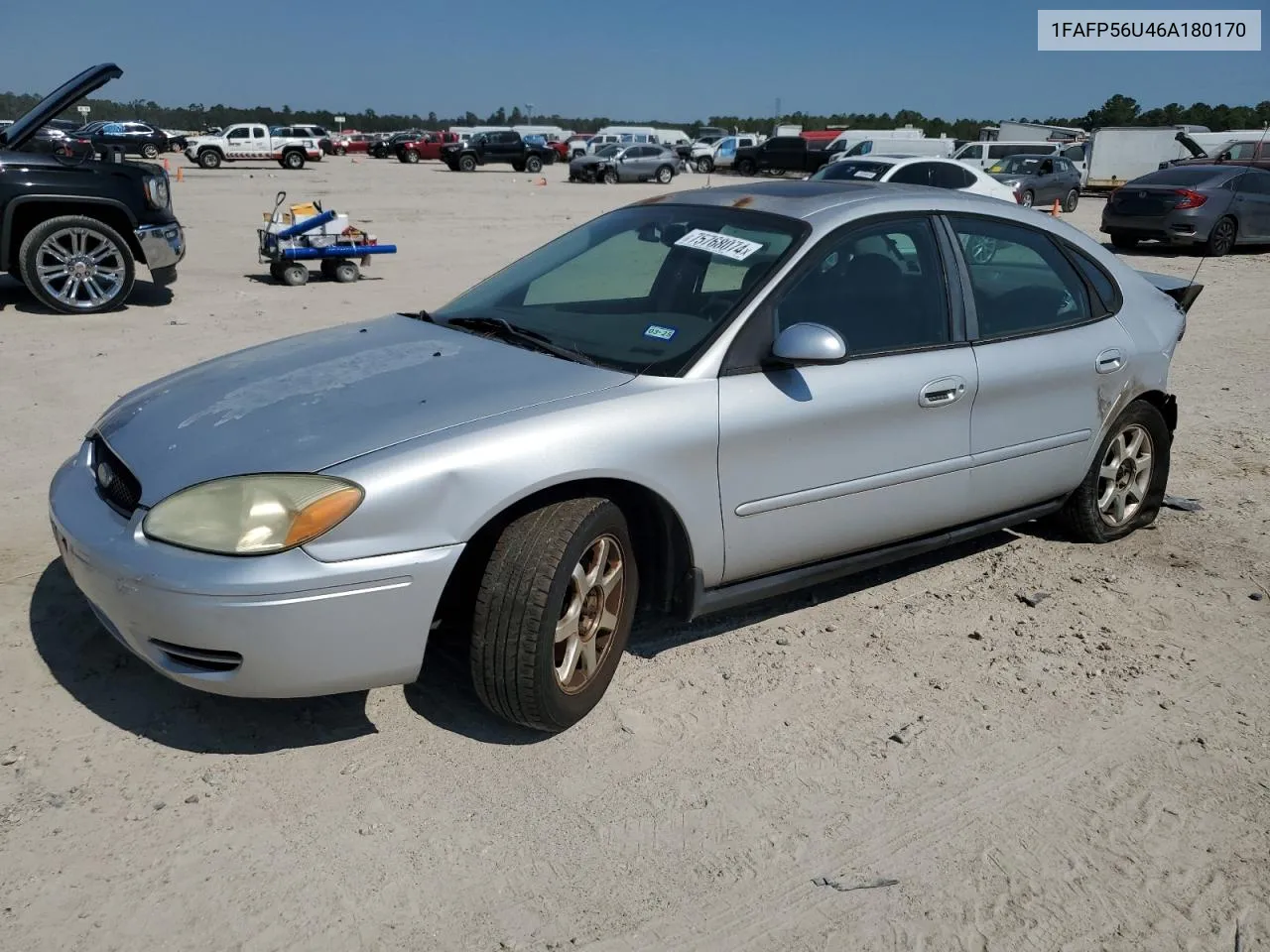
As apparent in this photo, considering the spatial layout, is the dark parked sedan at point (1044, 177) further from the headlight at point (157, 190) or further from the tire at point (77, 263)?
the tire at point (77, 263)

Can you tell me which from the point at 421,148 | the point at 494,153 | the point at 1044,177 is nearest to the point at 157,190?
the point at 1044,177

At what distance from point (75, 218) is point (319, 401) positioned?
760 cm

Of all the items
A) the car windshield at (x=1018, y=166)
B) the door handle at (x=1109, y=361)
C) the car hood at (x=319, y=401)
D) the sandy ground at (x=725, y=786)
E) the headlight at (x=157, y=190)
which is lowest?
the sandy ground at (x=725, y=786)

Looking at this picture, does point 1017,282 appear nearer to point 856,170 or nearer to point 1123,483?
point 1123,483

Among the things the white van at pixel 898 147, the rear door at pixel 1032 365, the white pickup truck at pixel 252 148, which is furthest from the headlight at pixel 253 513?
the white pickup truck at pixel 252 148

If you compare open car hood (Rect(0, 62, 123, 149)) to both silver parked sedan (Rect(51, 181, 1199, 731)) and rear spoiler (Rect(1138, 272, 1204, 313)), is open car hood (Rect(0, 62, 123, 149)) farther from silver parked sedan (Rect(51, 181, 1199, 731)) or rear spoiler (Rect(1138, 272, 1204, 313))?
rear spoiler (Rect(1138, 272, 1204, 313))

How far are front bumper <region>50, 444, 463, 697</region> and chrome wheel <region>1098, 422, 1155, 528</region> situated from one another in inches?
127

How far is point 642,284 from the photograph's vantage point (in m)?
4.11

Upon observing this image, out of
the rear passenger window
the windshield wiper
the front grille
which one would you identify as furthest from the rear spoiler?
the front grille

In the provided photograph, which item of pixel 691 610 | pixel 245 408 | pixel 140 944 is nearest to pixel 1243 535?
pixel 691 610

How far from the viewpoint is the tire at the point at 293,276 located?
11.6 meters

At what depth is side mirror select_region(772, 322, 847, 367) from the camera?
11.2ft

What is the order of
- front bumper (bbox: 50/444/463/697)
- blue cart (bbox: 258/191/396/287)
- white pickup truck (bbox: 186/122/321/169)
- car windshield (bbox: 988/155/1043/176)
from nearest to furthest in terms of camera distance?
front bumper (bbox: 50/444/463/697), blue cart (bbox: 258/191/396/287), car windshield (bbox: 988/155/1043/176), white pickup truck (bbox: 186/122/321/169)

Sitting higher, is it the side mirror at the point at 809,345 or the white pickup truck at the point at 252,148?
the white pickup truck at the point at 252,148
